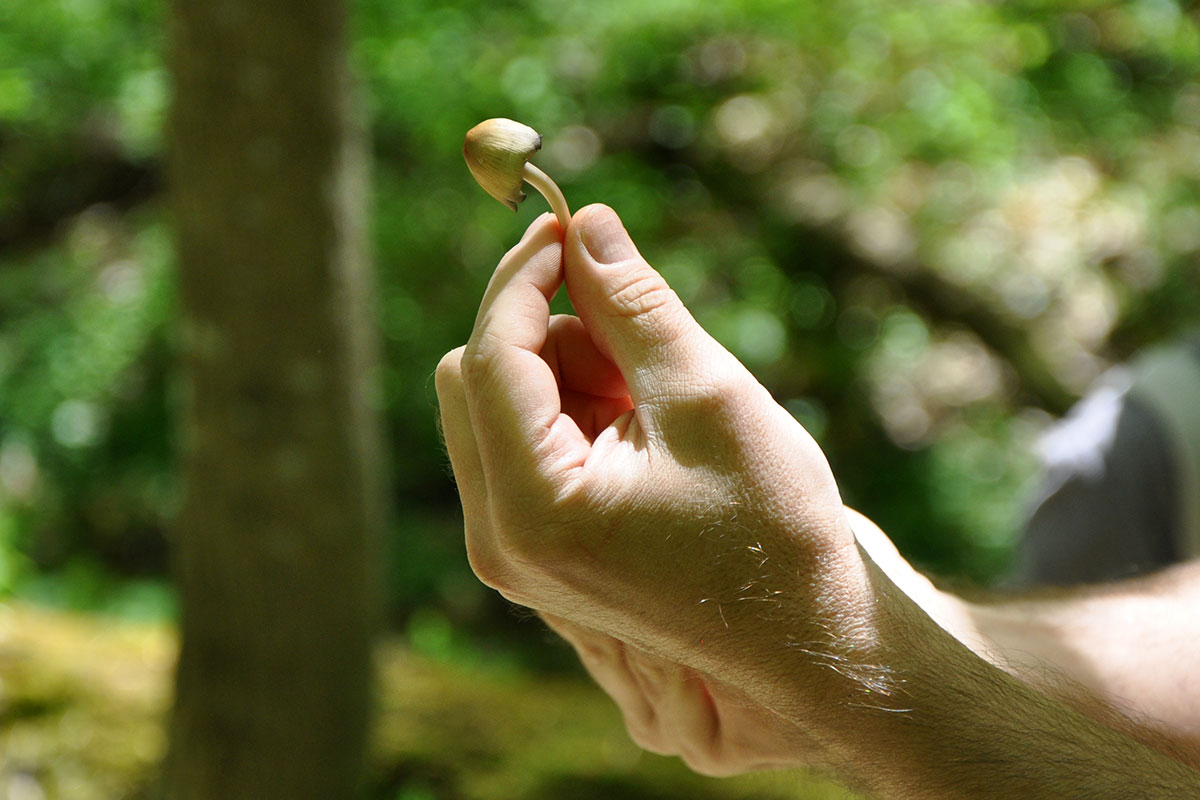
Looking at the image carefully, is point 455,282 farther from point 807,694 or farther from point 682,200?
point 807,694

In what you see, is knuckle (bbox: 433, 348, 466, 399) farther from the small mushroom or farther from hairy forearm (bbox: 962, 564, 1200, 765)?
hairy forearm (bbox: 962, 564, 1200, 765)

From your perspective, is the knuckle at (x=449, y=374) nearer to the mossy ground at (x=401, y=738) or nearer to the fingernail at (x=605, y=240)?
the fingernail at (x=605, y=240)

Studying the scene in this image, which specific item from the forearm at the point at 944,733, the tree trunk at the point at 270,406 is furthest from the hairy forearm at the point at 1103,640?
the tree trunk at the point at 270,406

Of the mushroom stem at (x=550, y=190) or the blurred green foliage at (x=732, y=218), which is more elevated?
the mushroom stem at (x=550, y=190)

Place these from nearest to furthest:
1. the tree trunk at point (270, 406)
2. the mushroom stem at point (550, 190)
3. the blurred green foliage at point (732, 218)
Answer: the mushroom stem at point (550, 190) → the tree trunk at point (270, 406) → the blurred green foliage at point (732, 218)

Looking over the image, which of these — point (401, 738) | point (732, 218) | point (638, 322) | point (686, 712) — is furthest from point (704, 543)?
point (732, 218)
